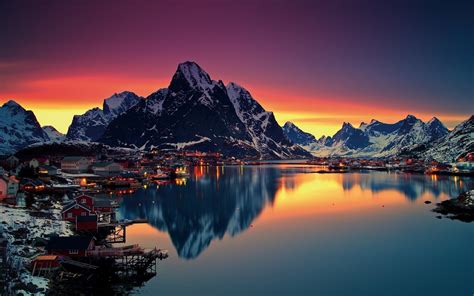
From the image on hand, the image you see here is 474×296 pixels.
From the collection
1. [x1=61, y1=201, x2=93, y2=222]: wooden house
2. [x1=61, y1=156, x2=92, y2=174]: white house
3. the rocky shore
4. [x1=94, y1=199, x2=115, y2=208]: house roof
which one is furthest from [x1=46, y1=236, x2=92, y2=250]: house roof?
[x1=61, y1=156, x2=92, y2=174]: white house

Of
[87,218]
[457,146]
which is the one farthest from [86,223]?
[457,146]

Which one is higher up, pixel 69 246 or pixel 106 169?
pixel 106 169

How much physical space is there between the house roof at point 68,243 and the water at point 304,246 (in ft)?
15.7

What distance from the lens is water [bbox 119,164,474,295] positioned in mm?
26945

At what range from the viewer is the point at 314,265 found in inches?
1232

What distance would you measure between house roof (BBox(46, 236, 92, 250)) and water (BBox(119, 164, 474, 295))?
480 cm

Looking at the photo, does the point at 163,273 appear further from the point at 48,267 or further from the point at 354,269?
the point at 354,269

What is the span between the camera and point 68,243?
92.8 ft

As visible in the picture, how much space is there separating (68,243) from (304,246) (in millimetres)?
17334

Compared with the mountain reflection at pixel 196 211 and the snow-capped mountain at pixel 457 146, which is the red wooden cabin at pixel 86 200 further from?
the snow-capped mountain at pixel 457 146

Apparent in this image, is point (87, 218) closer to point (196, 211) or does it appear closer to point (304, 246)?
point (304, 246)

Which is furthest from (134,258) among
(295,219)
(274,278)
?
(295,219)

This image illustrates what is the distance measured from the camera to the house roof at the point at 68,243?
27.9 m

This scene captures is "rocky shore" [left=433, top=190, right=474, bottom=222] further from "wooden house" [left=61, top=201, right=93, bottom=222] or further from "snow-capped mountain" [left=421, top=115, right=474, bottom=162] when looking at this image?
"snow-capped mountain" [left=421, top=115, right=474, bottom=162]
